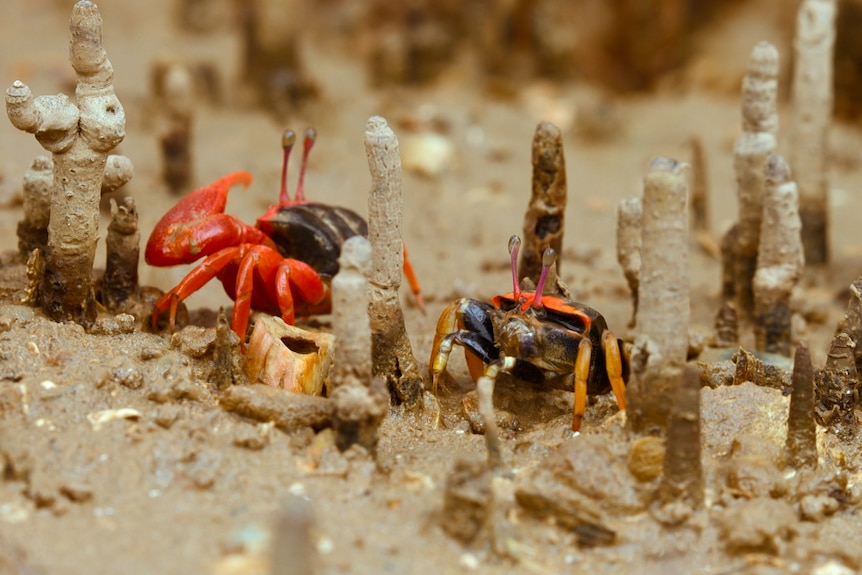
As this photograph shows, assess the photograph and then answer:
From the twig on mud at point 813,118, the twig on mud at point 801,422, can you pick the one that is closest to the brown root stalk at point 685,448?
the twig on mud at point 801,422

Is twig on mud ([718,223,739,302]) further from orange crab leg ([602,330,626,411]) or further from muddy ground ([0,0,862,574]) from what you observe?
orange crab leg ([602,330,626,411])

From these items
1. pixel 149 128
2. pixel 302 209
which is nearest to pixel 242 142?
pixel 149 128

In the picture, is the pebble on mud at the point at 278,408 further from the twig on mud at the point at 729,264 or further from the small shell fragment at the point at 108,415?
the twig on mud at the point at 729,264

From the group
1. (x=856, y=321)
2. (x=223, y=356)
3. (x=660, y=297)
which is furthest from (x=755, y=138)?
(x=223, y=356)

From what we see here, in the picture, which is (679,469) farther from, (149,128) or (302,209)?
(149,128)

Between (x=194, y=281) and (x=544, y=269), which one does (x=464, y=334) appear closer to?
(x=544, y=269)

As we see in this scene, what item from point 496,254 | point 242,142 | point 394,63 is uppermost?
point 394,63
